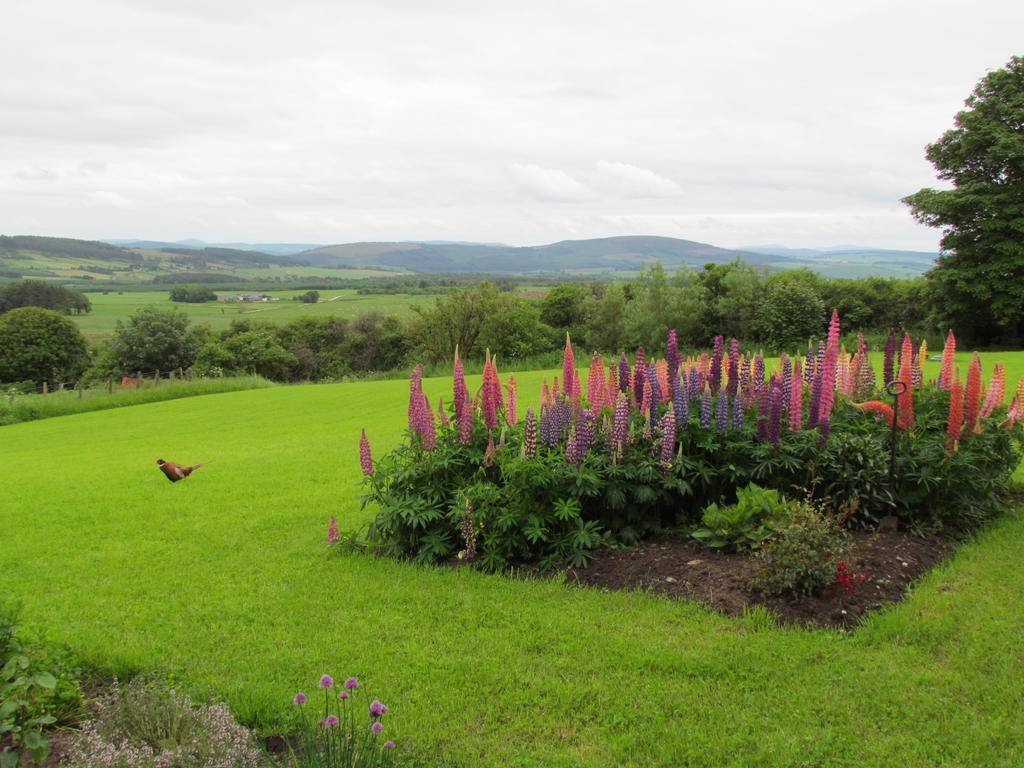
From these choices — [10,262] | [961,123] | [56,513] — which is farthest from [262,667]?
[10,262]

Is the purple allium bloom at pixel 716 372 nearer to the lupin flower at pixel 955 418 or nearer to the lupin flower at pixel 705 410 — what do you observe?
the lupin flower at pixel 705 410

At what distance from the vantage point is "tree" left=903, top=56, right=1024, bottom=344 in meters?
33.2

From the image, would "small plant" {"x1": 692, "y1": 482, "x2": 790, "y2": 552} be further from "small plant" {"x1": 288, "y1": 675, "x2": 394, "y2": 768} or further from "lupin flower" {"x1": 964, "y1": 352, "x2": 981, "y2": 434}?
"small plant" {"x1": 288, "y1": 675, "x2": 394, "y2": 768}

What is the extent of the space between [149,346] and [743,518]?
6553 cm

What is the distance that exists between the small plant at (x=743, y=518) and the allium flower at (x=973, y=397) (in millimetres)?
2058

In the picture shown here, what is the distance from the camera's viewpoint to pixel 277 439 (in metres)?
16.3

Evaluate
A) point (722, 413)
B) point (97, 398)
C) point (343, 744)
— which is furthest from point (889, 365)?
point (97, 398)

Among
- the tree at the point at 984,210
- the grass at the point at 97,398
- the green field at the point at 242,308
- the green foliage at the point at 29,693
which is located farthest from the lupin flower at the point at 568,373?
the green field at the point at 242,308

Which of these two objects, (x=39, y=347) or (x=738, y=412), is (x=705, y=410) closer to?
(x=738, y=412)

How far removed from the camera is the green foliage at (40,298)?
291 ft

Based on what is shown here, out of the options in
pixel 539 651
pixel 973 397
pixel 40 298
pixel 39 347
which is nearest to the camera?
pixel 539 651

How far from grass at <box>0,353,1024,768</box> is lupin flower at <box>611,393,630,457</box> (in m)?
1.27

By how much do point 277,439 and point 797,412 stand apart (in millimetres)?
12680

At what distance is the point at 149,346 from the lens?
62094 mm
